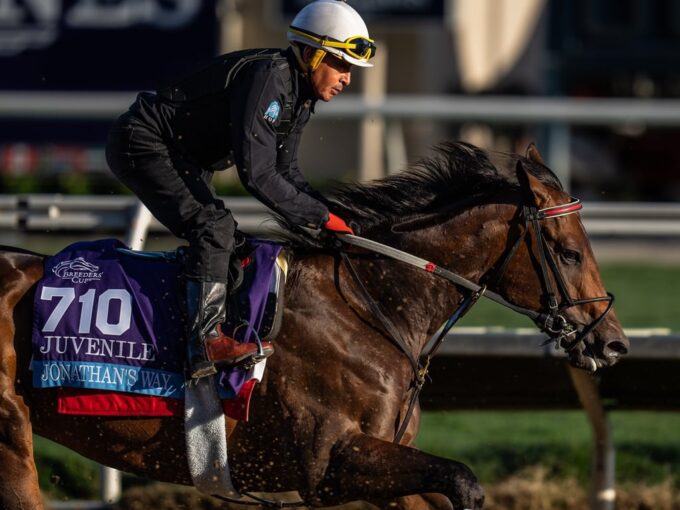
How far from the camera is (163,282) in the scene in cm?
438

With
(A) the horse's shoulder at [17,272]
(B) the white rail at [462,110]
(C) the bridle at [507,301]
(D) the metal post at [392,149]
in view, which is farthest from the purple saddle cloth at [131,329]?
(D) the metal post at [392,149]

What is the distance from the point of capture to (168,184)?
4410 millimetres

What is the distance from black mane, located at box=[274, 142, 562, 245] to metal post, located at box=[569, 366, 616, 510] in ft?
4.25

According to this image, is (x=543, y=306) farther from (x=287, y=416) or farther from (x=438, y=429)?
(x=438, y=429)

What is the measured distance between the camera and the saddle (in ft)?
14.1

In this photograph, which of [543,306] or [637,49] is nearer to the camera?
[543,306]

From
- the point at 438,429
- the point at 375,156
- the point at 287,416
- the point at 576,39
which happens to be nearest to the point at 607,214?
the point at 438,429

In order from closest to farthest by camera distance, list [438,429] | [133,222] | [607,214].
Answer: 1. [133,222]
2. [607,214]
3. [438,429]

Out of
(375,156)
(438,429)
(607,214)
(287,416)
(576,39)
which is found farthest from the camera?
(375,156)

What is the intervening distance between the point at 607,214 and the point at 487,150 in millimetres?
1891

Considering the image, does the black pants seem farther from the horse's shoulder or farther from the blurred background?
the blurred background

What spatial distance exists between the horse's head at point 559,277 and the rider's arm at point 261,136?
75cm

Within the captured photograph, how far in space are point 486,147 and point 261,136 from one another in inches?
42.4

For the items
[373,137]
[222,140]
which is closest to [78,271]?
[222,140]
